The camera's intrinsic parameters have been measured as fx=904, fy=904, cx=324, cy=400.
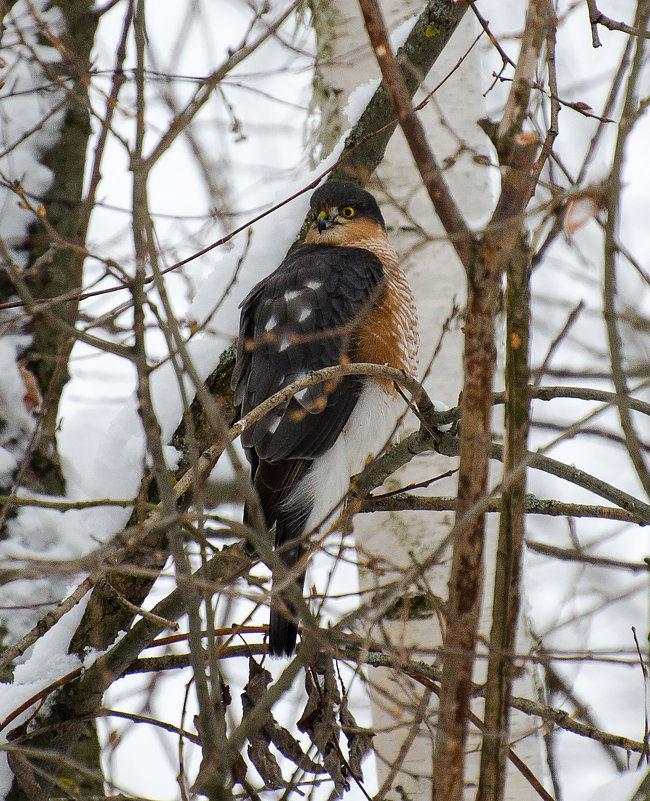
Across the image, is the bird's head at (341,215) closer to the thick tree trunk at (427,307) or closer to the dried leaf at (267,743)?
the thick tree trunk at (427,307)

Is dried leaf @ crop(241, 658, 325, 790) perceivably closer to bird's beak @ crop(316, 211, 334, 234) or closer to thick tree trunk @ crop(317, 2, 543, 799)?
→ thick tree trunk @ crop(317, 2, 543, 799)

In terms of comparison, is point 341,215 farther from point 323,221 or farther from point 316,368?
point 316,368

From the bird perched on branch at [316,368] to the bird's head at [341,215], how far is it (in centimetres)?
7

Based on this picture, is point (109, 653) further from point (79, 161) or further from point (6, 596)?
point (79, 161)

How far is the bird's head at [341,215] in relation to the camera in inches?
151

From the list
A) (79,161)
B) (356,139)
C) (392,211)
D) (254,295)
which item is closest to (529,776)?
(254,295)

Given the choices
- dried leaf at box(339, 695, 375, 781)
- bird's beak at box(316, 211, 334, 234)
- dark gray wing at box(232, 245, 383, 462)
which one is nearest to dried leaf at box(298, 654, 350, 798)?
dried leaf at box(339, 695, 375, 781)

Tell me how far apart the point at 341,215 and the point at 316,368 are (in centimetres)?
88

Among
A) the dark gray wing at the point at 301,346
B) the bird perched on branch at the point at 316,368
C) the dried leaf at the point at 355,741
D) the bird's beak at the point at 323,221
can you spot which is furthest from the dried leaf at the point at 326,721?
the bird's beak at the point at 323,221

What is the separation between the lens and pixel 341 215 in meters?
3.89

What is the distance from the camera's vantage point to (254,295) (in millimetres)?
3553

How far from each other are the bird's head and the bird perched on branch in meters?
0.07

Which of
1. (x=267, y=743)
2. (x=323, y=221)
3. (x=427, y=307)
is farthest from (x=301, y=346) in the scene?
(x=267, y=743)

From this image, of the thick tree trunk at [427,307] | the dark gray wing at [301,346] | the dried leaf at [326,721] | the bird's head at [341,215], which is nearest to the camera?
the dried leaf at [326,721]
